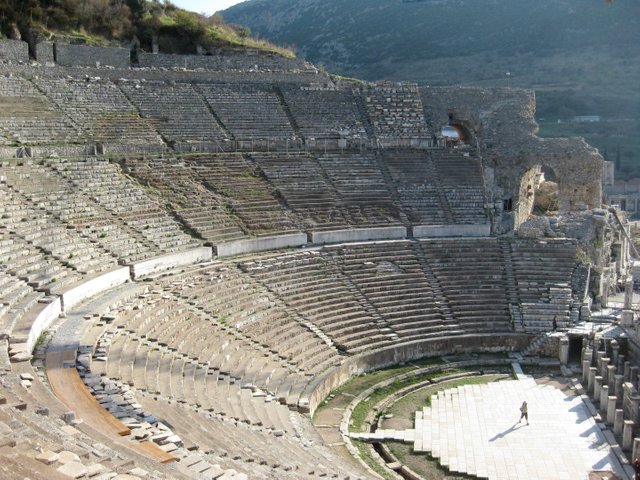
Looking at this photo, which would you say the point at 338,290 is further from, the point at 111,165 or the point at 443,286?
the point at 111,165

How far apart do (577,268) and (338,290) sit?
781cm

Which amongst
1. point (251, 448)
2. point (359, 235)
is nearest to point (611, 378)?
point (359, 235)

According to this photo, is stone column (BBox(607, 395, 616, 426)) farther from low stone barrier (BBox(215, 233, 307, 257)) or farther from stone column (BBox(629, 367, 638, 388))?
low stone barrier (BBox(215, 233, 307, 257))

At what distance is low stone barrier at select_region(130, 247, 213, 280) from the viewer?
17203 mm

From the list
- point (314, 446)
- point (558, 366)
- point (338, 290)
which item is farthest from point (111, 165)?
point (558, 366)

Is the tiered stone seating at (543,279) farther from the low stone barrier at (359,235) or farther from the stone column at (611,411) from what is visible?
the stone column at (611,411)

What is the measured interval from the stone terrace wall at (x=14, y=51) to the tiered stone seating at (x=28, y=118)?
203 cm

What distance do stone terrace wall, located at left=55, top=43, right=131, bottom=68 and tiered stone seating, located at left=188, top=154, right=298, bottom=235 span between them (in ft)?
23.4

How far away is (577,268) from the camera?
71.1 feet

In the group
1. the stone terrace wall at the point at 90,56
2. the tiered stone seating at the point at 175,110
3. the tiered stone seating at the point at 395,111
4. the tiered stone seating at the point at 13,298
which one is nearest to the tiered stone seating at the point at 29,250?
the tiered stone seating at the point at 13,298

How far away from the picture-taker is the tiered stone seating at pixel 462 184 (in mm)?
23906

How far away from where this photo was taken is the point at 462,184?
82.6 feet

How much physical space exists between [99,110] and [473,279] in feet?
44.7

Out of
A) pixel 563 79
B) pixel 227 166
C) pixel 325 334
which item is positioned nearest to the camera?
pixel 325 334
